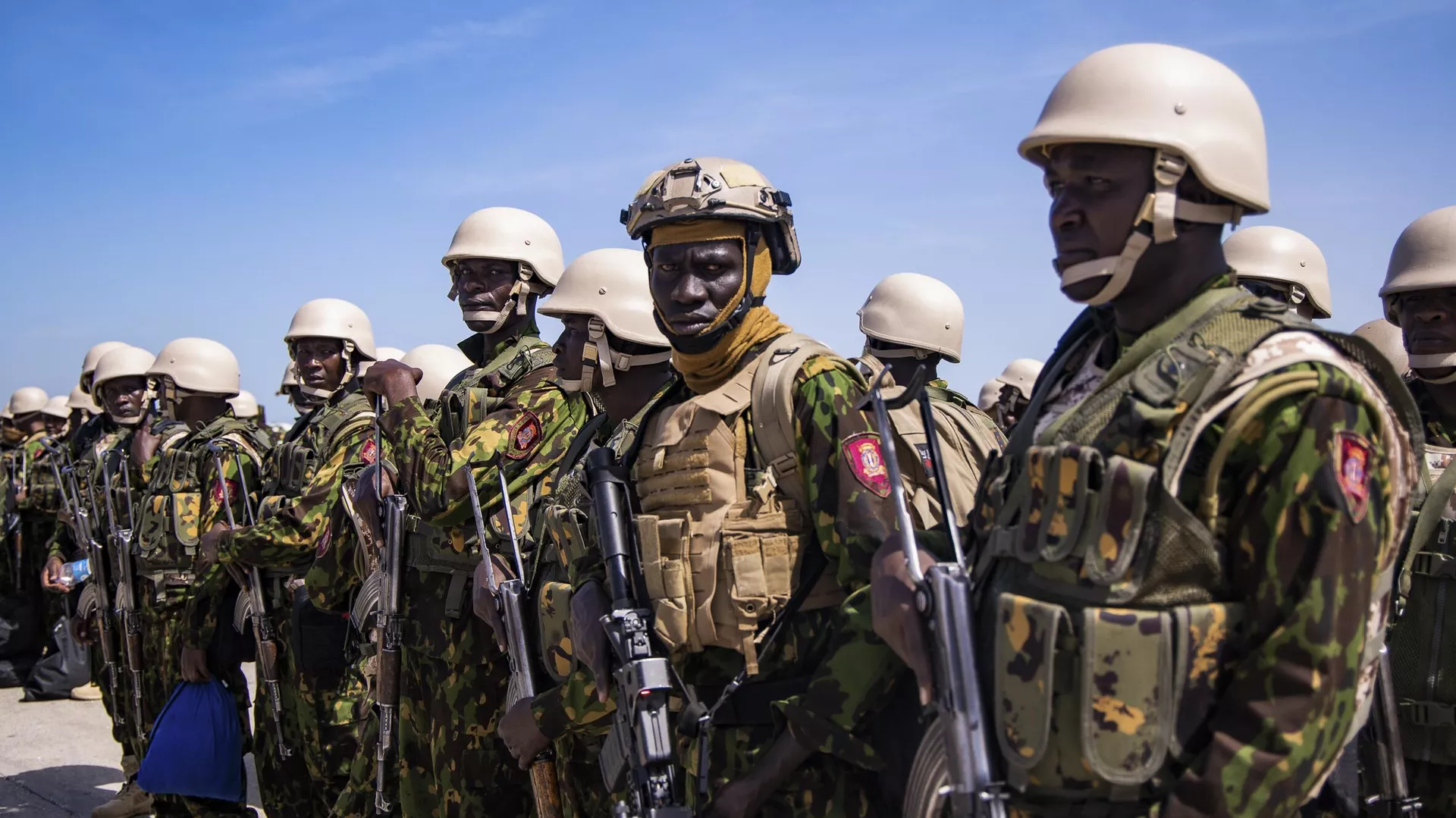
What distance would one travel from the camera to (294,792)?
787 centimetres

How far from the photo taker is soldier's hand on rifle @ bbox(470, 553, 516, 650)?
5195 mm

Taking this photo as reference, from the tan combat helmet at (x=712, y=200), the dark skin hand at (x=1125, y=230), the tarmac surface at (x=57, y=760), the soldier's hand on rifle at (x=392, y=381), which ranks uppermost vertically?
the tan combat helmet at (x=712, y=200)

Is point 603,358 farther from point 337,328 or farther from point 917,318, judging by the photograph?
point 337,328

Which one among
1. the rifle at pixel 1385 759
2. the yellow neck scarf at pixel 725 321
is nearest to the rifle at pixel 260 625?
the yellow neck scarf at pixel 725 321

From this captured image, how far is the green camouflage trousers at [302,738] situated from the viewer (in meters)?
7.47

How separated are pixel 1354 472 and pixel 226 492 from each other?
7.36m

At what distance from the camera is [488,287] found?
6.64m

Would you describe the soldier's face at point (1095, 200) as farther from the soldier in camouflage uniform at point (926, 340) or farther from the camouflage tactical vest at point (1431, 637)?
the soldier in camouflage uniform at point (926, 340)

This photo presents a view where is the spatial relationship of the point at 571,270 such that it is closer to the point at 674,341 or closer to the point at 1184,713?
the point at 674,341

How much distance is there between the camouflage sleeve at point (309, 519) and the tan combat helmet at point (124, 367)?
342cm

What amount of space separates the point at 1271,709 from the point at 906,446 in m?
1.48

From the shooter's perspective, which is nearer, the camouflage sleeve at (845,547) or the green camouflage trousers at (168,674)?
the camouflage sleeve at (845,547)

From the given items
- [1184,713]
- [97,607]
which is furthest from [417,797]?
[97,607]

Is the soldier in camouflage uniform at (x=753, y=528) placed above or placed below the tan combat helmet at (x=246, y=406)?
below
